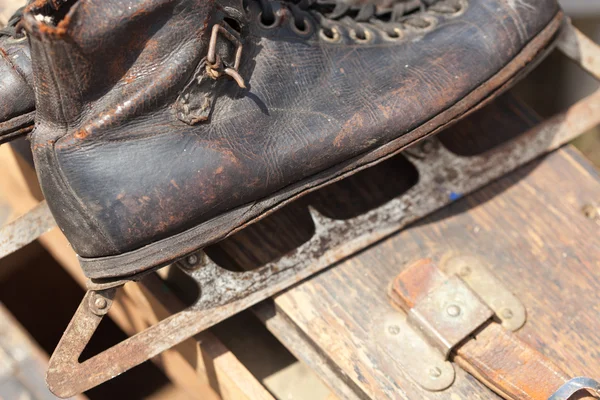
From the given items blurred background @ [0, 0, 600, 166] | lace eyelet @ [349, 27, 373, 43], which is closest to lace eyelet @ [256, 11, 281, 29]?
lace eyelet @ [349, 27, 373, 43]

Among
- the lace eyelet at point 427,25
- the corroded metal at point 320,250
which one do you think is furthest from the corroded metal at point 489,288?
the lace eyelet at point 427,25

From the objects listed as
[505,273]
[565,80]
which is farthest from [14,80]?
[565,80]

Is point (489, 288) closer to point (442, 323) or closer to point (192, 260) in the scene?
point (442, 323)

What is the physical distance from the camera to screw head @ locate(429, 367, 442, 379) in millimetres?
1118

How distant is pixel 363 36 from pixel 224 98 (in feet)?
1.09

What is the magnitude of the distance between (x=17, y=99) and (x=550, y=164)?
104cm

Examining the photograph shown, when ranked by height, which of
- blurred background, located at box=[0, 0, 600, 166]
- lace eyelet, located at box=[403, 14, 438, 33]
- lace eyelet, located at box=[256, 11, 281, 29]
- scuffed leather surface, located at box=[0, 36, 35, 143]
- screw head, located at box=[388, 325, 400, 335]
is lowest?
blurred background, located at box=[0, 0, 600, 166]

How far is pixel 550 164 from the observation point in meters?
1.34

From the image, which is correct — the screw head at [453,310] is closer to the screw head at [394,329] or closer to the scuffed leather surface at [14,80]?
the screw head at [394,329]

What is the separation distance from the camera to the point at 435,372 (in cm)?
112

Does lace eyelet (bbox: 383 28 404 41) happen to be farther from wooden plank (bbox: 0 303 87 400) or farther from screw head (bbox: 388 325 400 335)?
wooden plank (bbox: 0 303 87 400)

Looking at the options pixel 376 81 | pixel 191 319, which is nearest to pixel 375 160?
pixel 376 81

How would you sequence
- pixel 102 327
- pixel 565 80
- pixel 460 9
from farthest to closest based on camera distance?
pixel 565 80, pixel 102 327, pixel 460 9

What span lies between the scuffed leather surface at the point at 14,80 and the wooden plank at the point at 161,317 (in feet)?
1.16
